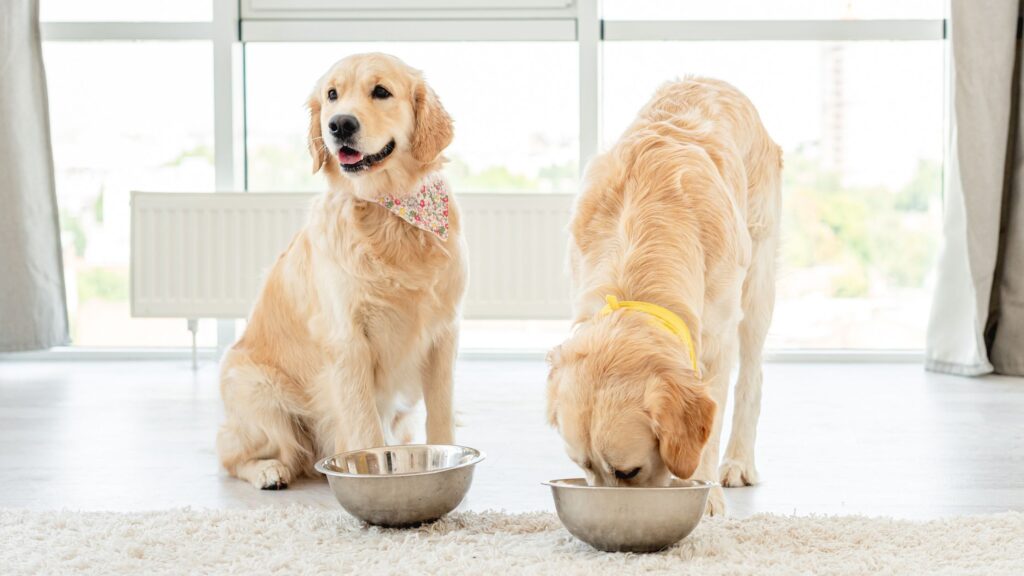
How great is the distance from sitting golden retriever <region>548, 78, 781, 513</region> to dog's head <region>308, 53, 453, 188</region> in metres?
0.48

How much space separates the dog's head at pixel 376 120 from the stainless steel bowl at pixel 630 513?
0.94 metres

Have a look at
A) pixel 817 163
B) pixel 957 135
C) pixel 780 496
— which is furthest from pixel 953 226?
pixel 780 496

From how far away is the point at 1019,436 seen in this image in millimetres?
2898

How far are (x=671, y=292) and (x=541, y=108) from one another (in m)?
3.19

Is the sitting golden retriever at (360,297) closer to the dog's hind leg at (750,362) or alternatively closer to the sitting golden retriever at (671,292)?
the sitting golden retriever at (671,292)

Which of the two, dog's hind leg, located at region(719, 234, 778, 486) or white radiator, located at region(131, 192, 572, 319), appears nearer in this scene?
dog's hind leg, located at region(719, 234, 778, 486)

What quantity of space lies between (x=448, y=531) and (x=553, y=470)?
2.14 ft

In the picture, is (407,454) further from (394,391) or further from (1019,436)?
(1019,436)

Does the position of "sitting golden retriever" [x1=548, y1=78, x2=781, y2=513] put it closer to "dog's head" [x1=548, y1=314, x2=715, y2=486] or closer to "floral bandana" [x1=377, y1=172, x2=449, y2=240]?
"dog's head" [x1=548, y1=314, x2=715, y2=486]

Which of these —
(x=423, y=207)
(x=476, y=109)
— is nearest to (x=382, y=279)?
(x=423, y=207)

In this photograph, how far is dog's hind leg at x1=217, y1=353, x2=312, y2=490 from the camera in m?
2.45

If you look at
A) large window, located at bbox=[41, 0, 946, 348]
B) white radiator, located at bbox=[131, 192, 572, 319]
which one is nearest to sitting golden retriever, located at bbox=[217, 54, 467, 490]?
white radiator, located at bbox=[131, 192, 572, 319]

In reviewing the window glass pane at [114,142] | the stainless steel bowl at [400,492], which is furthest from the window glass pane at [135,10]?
the stainless steel bowl at [400,492]

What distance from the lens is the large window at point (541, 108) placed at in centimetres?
472
